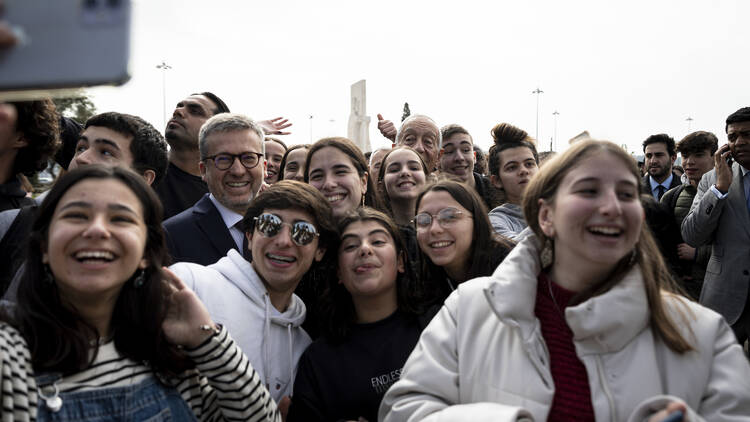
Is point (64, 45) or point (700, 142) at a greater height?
point (700, 142)

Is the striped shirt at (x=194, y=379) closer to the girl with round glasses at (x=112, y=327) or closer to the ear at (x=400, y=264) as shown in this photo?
the girl with round glasses at (x=112, y=327)

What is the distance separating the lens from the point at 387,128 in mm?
6348

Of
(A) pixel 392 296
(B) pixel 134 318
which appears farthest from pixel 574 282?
(B) pixel 134 318

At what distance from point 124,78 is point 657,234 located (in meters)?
5.79

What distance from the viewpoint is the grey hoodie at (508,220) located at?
13.3 feet

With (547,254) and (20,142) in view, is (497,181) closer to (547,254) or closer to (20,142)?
(547,254)

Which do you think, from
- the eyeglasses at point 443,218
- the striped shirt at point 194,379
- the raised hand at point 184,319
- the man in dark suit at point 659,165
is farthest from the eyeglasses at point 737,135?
the raised hand at point 184,319

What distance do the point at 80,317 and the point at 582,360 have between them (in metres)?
1.91

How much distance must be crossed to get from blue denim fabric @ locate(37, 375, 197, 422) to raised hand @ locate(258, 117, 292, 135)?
394 cm

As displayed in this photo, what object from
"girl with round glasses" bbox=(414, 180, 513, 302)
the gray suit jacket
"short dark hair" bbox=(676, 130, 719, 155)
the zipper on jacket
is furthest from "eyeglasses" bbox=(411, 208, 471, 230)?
"short dark hair" bbox=(676, 130, 719, 155)

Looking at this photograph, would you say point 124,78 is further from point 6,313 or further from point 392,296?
point 392,296

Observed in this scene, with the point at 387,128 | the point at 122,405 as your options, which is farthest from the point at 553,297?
the point at 387,128

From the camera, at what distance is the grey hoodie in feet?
13.3

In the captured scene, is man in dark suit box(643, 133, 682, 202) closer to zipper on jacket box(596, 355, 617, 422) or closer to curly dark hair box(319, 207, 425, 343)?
curly dark hair box(319, 207, 425, 343)
